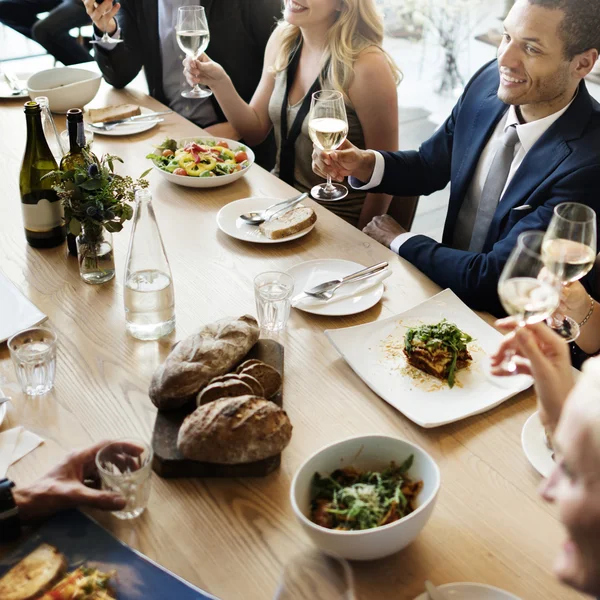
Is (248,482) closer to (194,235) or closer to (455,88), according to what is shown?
(194,235)

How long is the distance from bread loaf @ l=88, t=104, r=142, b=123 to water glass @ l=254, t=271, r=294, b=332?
1.23m

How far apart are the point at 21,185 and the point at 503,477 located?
1.21 metres

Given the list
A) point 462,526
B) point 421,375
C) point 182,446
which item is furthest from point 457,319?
point 182,446

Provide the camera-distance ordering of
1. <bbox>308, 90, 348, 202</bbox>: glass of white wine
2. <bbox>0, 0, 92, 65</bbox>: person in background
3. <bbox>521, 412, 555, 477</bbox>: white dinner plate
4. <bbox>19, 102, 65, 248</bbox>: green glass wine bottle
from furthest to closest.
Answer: <bbox>0, 0, 92, 65</bbox>: person in background < <bbox>308, 90, 348, 202</bbox>: glass of white wine < <bbox>19, 102, 65, 248</bbox>: green glass wine bottle < <bbox>521, 412, 555, 477</bbox>: white dinner plate

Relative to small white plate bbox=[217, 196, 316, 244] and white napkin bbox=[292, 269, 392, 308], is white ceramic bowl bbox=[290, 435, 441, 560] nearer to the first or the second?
white napkin bbox=[292, 269, 392, 308]

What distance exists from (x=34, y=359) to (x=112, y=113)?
4.58 ft

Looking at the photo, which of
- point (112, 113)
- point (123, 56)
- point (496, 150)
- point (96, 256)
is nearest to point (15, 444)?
point (96, 256)

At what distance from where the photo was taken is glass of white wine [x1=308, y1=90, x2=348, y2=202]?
1.73 meters

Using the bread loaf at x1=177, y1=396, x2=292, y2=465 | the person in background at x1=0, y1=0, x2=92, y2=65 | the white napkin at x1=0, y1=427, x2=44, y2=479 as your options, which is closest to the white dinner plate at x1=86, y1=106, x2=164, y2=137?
the white napkin at x1=0, y1=427, x2=44, y2=479

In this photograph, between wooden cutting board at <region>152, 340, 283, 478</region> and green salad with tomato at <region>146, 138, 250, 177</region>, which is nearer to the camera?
wooden cutting board at <region>152, 340, 283, 478</region>

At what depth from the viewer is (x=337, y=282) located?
1.55 metres

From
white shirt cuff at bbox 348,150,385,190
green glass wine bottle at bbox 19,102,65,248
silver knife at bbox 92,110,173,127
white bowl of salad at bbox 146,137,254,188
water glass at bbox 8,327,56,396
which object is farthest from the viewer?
silver knife at bbox 92,110,173,127

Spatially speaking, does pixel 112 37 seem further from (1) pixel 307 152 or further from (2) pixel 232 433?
(2) pixel 232 433

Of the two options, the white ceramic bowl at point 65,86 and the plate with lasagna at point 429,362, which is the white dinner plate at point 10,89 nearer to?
the white ceramic bowl at point 65,86
